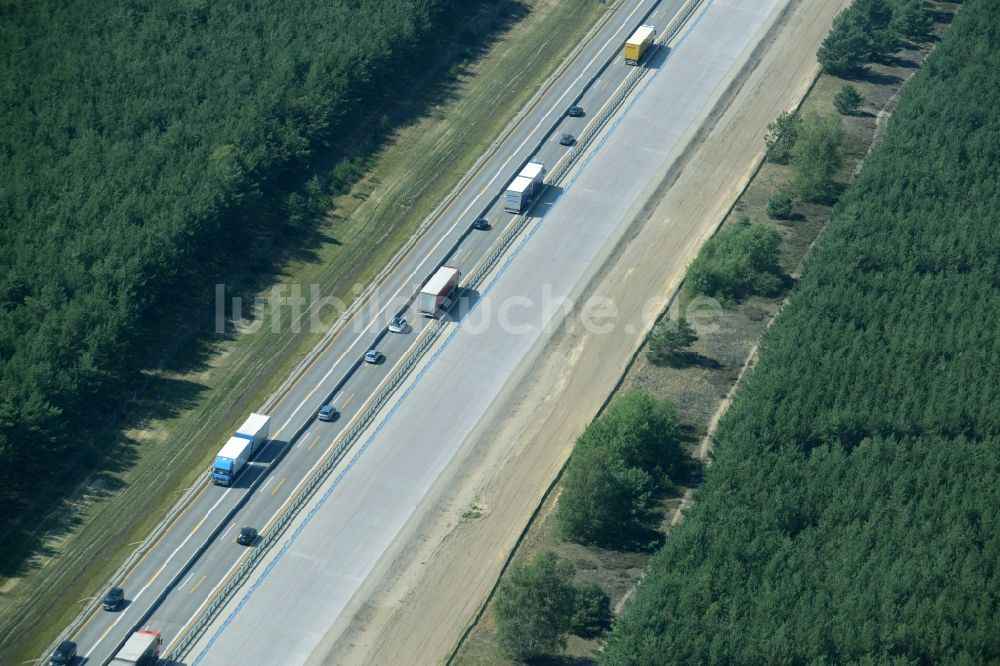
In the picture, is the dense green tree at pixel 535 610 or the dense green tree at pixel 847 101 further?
the dense green tree at pixel 847 101

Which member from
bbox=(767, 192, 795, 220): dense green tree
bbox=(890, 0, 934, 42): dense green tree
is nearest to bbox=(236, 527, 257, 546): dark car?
bbox=(767, 192, 795, 220): dense green tree

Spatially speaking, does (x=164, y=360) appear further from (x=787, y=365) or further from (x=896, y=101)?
(x=896, y=101)

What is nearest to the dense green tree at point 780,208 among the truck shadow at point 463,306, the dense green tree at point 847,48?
the dense green tree at point 847,48

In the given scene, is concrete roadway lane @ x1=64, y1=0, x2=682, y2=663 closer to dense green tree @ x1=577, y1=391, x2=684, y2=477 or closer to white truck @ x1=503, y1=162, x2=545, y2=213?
white truck @ x1=503, y1=162, x2=545, y2=213

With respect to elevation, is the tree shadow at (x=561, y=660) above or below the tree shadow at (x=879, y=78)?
below

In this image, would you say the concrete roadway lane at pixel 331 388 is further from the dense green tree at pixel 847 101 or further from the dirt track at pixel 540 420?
the dense green tree at pixel 847 101

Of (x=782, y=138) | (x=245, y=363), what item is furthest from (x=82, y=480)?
(x=782, y=138)
